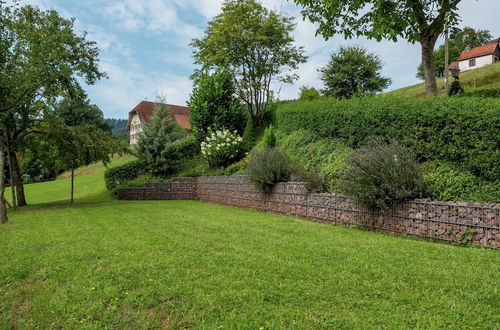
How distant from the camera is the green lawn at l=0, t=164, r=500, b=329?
11.0ft

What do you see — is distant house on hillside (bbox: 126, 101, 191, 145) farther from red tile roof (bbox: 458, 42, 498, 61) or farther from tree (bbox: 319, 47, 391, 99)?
red tile roof (bbox: 458, 42, 498, 61)

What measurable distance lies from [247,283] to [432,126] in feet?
23.3

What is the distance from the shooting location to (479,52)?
5456 centimetres

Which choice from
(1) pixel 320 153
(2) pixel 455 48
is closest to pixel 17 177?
(1) pixel 320 153

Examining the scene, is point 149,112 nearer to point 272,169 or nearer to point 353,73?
point 353,73

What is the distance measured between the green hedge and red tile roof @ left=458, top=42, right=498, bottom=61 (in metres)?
53.7

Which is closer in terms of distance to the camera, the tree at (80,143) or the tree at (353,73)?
the tree at (80,143)

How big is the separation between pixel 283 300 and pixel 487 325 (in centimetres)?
179

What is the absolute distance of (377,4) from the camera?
11203 mm

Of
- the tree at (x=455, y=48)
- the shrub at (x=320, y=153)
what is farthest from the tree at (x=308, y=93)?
the tree at (x=455, y=48)

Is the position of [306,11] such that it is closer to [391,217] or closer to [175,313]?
[391,217]

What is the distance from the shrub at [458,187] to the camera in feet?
23.9

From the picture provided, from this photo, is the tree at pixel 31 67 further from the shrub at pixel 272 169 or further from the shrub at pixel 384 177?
the shrub at pixel 384 177

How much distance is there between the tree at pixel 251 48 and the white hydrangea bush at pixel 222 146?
350cm
